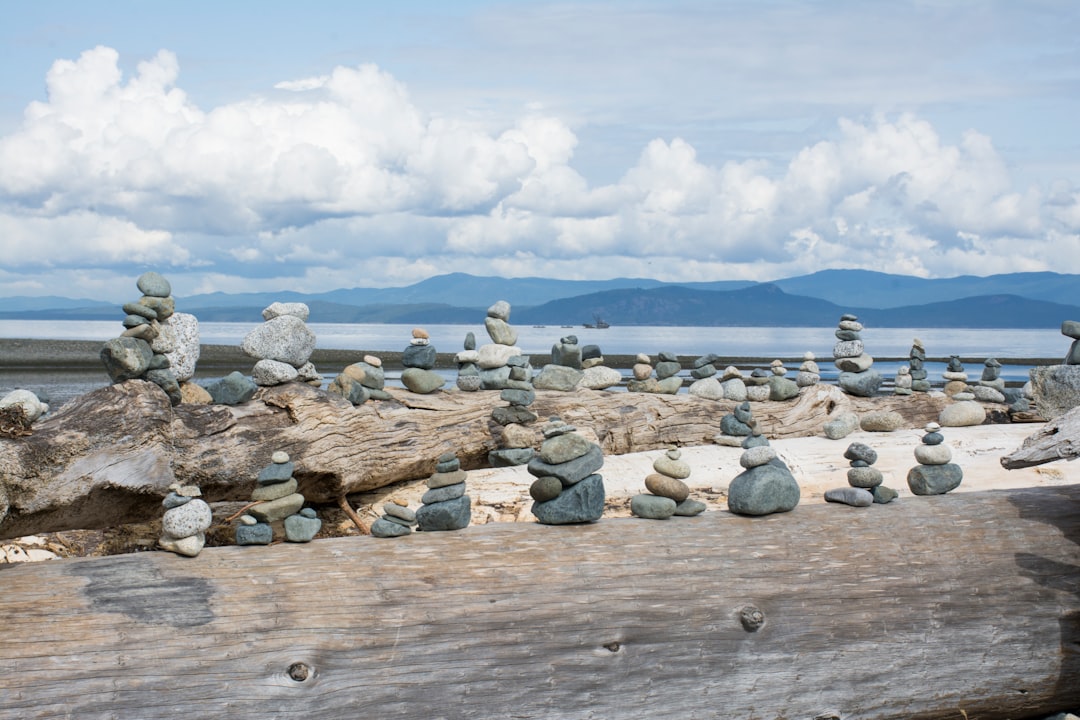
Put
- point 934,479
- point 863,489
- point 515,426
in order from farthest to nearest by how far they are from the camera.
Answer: point 515,426, point 934,479, point 863,489

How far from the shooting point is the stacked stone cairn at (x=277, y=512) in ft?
20.6

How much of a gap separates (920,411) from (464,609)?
880 cm

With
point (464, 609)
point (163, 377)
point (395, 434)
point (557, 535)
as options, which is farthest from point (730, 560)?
point (163, 377)

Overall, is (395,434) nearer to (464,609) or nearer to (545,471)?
(545,471)

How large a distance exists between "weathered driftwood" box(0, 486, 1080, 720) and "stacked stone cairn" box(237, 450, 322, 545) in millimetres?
150

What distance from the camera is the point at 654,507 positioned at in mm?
6727

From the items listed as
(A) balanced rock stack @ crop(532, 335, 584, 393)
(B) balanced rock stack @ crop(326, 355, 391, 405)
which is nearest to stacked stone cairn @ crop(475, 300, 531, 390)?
(A) balanced rock stack @ crop(532, 335, 584, 393)

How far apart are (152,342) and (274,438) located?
1368mm

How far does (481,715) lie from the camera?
5.73 m

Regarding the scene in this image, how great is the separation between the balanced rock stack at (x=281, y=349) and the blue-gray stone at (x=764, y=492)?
4.60 meters

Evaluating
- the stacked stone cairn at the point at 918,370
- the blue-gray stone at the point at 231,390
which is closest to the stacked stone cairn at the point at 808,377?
the stacked stone cairn at the point at 918,370

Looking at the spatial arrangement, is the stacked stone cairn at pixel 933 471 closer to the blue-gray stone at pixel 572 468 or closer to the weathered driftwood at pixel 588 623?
the weathered driftwood at pixel 588 623

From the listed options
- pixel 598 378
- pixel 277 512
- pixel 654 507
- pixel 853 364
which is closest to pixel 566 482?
pixel 654 507

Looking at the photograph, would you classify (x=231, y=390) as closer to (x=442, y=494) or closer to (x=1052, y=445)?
(x=442, y=494)
